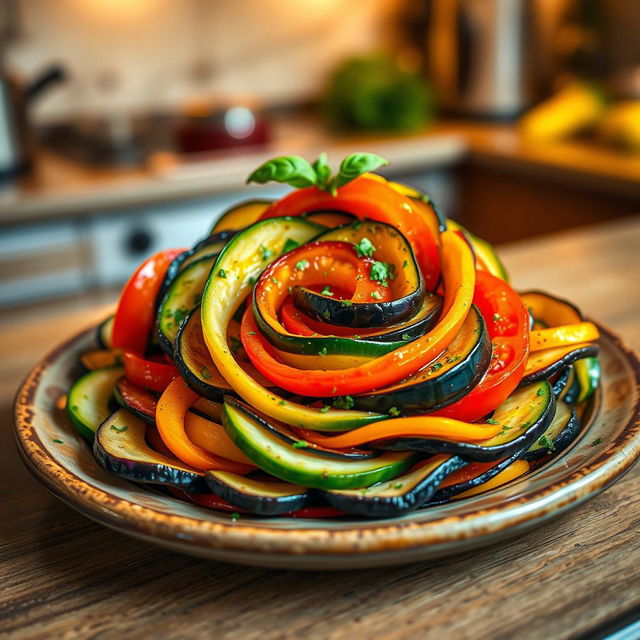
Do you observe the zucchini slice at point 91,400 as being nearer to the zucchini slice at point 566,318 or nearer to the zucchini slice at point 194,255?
the zucchini slice at point 194,255

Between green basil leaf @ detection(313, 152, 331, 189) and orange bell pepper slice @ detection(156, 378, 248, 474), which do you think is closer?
orange bell pepper slice @ detection(156, 378, 248, 474)

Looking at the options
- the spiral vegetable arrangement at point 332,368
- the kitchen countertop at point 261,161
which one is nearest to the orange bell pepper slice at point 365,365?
the spiral vegetable arrangement at point 332,368

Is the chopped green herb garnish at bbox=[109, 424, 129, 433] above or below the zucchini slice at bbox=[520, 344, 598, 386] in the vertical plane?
below

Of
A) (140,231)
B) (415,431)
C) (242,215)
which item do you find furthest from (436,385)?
(140,231)

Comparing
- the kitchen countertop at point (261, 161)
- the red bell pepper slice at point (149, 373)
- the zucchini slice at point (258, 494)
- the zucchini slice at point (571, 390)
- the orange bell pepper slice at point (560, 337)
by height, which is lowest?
the kitchen countertop at point (261, 161)

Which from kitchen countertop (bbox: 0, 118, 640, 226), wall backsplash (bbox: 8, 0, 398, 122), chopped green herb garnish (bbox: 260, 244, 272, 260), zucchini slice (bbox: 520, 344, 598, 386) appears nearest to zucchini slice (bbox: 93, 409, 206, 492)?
chopped green herb garnish (bbox: 260, 244, 272, 260)

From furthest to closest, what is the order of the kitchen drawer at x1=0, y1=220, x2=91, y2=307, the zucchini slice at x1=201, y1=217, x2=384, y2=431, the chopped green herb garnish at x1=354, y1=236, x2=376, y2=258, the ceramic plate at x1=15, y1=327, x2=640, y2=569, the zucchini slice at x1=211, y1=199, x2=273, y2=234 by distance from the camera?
the kitchen drawer at x1=0, y1=220, x2=91, y2=307, the zucchini slice at x1=211, y1=199, x2=273, y2=234, the chopped green herb garnish at x1=354, y1=236, x2=376, y2=258, the zucchini slice at x1=201, y1=217, x2=384, y2=431, the ceramic plate at x1=15, y1=327, x2=640, y2=569

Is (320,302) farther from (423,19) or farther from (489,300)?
(423,19)

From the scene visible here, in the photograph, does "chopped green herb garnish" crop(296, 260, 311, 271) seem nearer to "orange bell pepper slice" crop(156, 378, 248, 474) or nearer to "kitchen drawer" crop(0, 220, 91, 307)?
"orange bell pepper slice" crop(156, 378, 248, 474)
